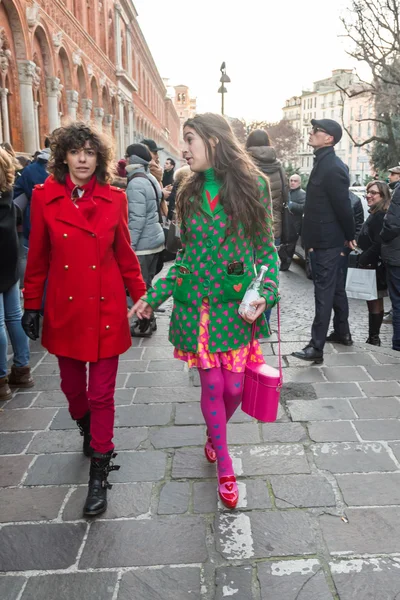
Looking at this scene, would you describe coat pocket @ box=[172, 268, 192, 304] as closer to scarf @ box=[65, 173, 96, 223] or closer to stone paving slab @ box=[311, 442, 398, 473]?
scarf @ box=[65, 173, 96, 223]

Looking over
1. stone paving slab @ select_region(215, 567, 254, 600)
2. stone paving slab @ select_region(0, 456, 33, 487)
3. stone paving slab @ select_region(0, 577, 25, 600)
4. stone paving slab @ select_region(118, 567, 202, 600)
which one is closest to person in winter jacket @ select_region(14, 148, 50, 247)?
stone paving slab @ select_region(0, 456, 33, 487)

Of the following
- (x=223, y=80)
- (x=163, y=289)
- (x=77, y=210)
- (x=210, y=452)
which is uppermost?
(x=223, y=80)

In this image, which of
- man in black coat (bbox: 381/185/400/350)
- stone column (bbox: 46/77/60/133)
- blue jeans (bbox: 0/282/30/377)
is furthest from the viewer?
stone column (bbox: 46/77/60/133)

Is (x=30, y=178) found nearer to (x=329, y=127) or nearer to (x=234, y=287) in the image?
(x=329, y=127)

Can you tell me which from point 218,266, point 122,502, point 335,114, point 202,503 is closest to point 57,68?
point 218,266

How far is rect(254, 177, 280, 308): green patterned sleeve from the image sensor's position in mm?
2764

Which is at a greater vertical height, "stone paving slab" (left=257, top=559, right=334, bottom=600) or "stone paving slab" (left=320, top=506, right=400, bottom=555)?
"stone paving slab" (left=320, top=506, right=400, bottom=555)

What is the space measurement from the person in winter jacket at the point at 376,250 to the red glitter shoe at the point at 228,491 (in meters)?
3.49

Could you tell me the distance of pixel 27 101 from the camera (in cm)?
1452

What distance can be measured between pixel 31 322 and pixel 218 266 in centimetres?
107

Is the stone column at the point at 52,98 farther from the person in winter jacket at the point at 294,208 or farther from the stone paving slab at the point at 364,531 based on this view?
the stone paving slab at the point at 364,531

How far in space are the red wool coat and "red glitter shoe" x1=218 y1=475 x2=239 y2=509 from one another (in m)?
0.86

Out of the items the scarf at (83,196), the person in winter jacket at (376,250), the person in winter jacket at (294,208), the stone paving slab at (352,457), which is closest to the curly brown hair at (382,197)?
the person in winter jacket at (376,250)

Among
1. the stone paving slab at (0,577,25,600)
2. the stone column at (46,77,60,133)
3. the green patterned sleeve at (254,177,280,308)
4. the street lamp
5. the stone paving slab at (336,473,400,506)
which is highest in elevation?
the street lamp
